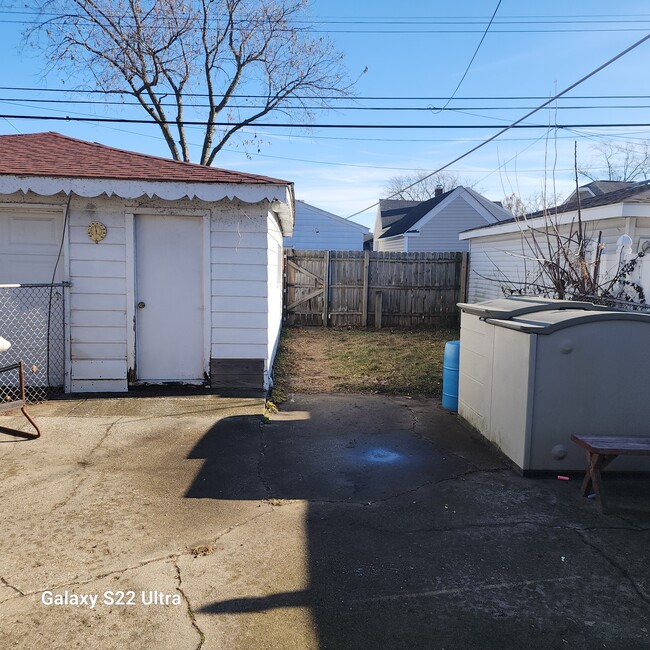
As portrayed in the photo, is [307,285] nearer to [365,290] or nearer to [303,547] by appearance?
[365,290]

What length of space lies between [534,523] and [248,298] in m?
4.52

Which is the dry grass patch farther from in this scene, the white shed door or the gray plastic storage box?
the gray plastic storage box

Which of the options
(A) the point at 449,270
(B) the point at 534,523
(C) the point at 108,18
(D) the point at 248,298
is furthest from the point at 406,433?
(C) the point at 108,18

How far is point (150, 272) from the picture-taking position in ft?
23.1

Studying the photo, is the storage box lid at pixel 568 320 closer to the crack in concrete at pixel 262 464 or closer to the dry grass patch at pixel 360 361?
the crack in concrete at pixel 262 464

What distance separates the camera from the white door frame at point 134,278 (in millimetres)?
6934

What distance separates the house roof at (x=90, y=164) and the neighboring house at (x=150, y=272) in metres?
0.04

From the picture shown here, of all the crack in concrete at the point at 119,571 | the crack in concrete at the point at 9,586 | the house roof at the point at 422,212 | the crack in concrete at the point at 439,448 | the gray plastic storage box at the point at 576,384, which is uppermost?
the house roof at the point at 422,212

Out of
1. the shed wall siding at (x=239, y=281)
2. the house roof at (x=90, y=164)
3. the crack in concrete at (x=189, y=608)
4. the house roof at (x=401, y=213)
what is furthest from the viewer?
the house roof at (x=401, y=213)

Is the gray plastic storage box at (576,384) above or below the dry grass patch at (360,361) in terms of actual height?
above

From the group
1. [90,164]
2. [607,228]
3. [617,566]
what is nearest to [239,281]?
[90,164]

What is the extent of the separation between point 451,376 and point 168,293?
380 centimetres

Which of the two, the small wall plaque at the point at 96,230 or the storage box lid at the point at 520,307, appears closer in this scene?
the storage box lid at the point at 520,307

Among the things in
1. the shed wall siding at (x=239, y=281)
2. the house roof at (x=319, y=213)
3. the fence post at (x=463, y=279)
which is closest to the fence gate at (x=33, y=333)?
the shed wall siding at (x=239, y=281)
